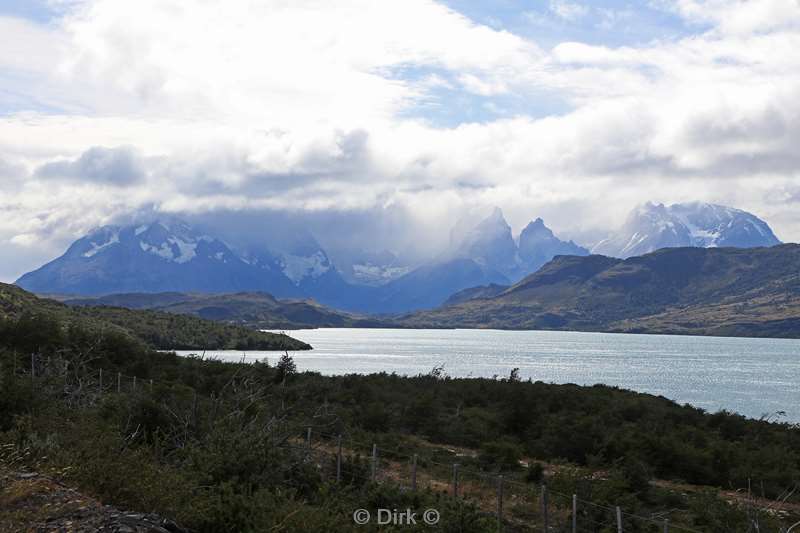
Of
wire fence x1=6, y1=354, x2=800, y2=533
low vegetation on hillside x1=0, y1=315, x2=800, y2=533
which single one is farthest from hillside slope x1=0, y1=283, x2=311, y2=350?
wire fence x1=6, y1=354, x2=800, y2=533

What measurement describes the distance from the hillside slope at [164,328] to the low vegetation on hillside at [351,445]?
48.4m

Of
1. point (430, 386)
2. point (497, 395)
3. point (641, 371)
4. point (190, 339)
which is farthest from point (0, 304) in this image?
point (641, 371)

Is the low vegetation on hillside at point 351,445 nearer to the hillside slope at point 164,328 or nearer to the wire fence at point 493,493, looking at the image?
the wire fence at point 493,493

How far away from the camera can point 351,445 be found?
28531 millimetres

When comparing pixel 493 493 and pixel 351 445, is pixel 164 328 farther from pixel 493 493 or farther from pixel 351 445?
pixel 493 493

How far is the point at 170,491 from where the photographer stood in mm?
11789

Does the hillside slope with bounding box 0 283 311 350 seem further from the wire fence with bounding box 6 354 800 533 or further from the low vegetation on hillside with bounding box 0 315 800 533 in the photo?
the wire fence with bounding box 6 354 800 533

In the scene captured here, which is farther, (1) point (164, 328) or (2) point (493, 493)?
(1) point (164, 328)

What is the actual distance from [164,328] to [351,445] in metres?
100

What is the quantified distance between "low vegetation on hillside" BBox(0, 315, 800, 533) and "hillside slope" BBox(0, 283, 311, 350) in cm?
4837

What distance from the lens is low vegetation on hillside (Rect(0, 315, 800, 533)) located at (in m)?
12.7

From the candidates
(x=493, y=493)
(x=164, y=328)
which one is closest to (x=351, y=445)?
(x=493, y=493)

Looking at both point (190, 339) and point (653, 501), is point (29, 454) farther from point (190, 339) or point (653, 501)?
point (190, 339)

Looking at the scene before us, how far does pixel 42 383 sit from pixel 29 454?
1203 centimetres
